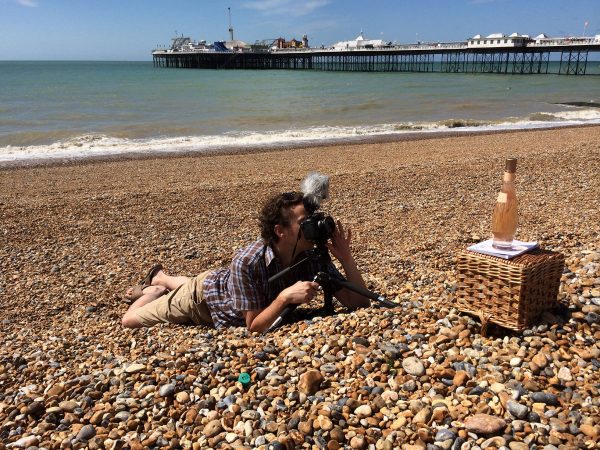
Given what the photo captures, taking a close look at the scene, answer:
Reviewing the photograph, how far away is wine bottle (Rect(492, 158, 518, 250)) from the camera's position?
268 cm

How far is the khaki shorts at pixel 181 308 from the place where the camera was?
3.60m

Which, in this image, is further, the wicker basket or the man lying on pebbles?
the man lying on pebbles

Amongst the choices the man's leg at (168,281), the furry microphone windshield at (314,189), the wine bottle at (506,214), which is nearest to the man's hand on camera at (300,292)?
the furry microphone windshield at (314,189)

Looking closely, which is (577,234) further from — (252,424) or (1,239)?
(1,239)

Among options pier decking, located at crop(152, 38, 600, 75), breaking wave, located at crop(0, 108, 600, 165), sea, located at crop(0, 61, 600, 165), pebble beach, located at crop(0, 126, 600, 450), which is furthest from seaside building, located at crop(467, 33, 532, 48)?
pebble beach, located at crop(0, 126, 600, 450)

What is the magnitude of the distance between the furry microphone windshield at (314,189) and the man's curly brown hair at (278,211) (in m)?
0.06

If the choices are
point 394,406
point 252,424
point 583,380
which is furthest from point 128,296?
point 583,380

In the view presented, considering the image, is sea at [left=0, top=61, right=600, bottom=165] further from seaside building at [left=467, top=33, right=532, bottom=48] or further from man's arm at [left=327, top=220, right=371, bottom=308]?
seaside building at [left=467, top=33, right=532, bottom=48]

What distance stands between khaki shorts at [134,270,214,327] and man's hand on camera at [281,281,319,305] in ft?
2.48

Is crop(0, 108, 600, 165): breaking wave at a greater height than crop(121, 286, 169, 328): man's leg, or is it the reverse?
crop(121, 286, 169, 328): man's leg

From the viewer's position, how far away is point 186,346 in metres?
3.12

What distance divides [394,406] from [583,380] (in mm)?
843

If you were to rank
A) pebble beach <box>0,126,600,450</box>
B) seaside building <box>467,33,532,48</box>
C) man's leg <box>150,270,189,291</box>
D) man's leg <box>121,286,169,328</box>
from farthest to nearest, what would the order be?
seaside building <box>467,33,532,48</box>
man's leg <box>150,270,189,291</box>
man's leg <box>121,286,169,328</box>
pebble beach <box>0,126,600,450</box>

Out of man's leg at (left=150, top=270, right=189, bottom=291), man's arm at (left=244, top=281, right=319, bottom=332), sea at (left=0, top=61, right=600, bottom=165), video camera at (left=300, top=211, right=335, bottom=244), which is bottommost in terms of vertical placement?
sea at (left=0, top=61, right=600, bottom=165)
